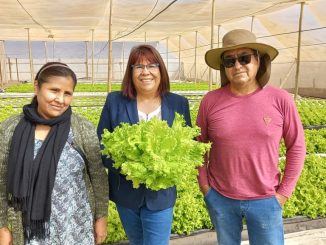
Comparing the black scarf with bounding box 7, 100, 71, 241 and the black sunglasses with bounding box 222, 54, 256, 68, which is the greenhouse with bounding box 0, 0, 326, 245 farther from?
the black sunglasses with bounding box 222, 54, 256, 68

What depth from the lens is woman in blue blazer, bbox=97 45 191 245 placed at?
6.97 ft

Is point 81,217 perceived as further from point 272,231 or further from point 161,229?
point 272,231

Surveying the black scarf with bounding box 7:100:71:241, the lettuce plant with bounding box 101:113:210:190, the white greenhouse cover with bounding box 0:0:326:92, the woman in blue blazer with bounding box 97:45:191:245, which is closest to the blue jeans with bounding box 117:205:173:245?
the woman in blue blazer with bounding box 97:45:191:245

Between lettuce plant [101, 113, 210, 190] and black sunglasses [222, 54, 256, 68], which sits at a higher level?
black sunglasses [222, 54, 256, 68]

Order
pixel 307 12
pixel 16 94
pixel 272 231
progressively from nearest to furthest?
pixel 272 231 → pixel 307 12 → pixel 16 94

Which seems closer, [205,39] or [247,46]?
[247,46]

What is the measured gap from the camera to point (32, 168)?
6.13ft

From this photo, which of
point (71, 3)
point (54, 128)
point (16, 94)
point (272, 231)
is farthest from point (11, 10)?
point (272, 231)

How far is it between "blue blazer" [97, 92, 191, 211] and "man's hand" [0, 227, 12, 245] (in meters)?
0.64

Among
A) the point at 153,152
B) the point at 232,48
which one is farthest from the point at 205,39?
the point at 153,152

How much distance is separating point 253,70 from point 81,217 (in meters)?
1.37

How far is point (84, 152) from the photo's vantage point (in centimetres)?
202

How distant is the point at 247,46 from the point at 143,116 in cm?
78

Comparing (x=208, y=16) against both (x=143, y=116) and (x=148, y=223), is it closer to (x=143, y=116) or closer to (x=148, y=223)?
(x=143, y=116)
